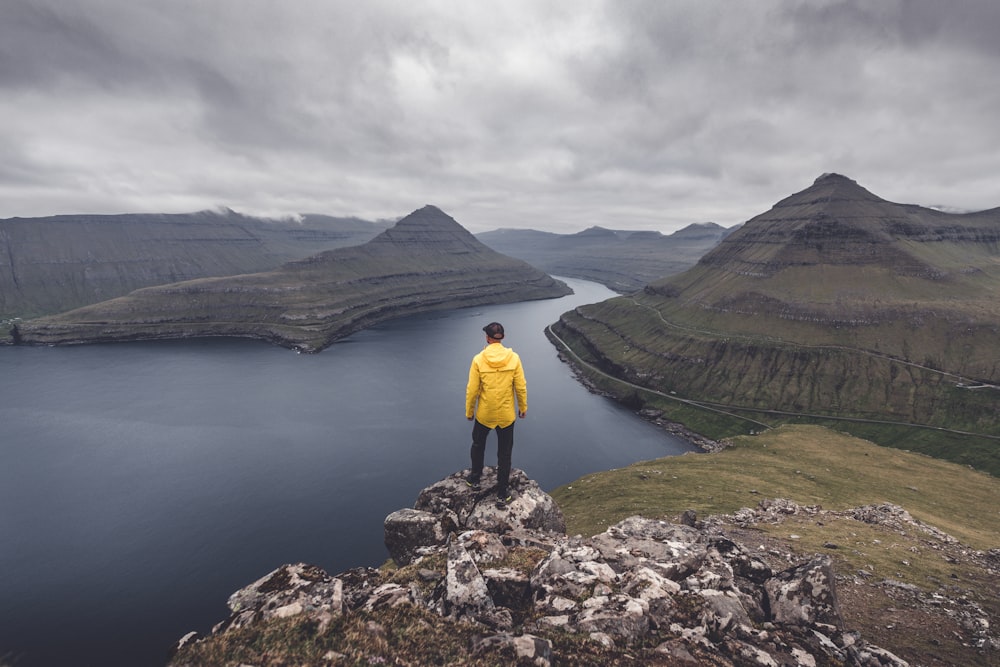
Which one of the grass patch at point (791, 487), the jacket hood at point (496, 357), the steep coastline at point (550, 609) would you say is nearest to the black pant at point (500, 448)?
the steep coastline at point (550, 609)

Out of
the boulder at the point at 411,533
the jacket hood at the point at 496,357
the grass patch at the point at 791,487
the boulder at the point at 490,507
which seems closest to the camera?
the jacket hood at the point at 496,357

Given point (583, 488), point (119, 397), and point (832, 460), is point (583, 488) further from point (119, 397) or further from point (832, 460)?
point (119, 397)

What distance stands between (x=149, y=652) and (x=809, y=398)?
671 ft

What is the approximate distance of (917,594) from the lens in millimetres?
23484

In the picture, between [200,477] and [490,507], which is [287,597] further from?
[200,477]

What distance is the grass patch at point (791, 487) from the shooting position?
5284 cm

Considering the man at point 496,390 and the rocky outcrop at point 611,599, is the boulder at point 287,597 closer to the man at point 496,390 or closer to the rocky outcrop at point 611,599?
the rocky outcrop at point 611,599

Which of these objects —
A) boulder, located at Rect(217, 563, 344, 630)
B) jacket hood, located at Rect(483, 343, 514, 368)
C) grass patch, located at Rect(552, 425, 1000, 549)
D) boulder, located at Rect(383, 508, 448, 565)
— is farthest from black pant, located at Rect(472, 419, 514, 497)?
grass patch, located at Rect(552, 425, 1000, 549)

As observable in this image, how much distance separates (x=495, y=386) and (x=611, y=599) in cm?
894

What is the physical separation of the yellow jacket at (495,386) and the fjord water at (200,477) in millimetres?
40980

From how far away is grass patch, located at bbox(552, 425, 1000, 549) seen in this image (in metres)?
52.8

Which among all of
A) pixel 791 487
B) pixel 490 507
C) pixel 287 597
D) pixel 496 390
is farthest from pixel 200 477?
pixel 791 487

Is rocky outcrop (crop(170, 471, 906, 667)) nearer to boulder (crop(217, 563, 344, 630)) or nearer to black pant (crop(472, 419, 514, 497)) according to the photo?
boulder (crop(217, 563, 344, 630))

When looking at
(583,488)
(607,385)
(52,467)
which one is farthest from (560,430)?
(52,467)
